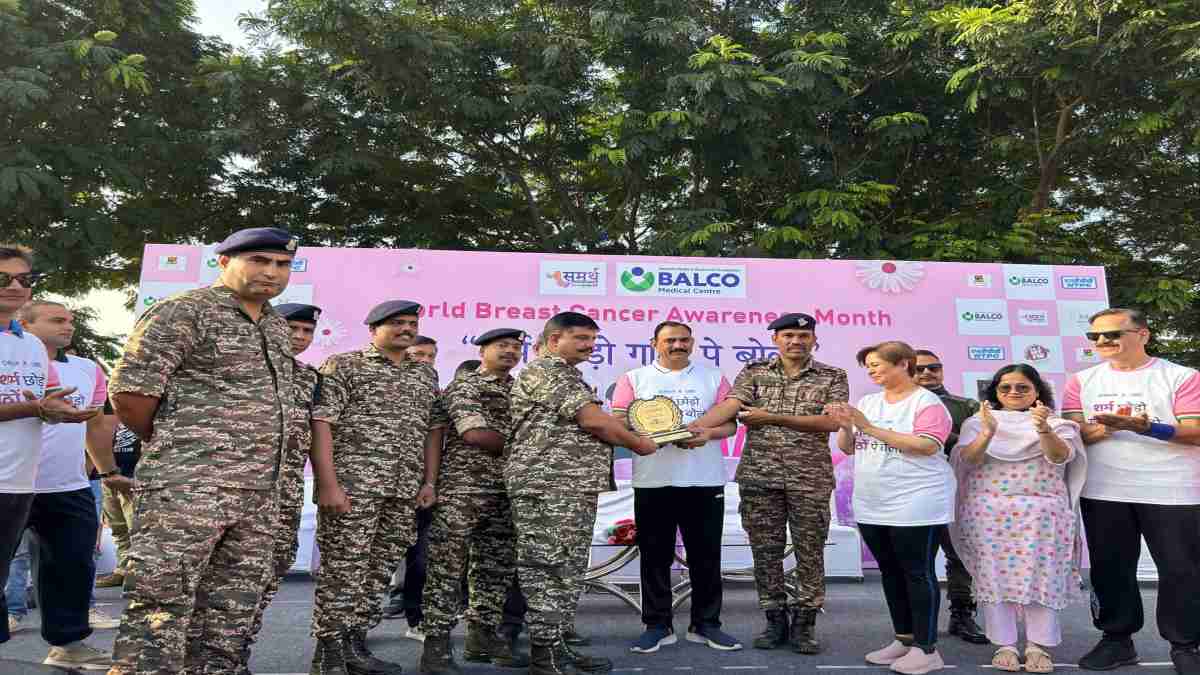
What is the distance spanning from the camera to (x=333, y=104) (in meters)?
10.6

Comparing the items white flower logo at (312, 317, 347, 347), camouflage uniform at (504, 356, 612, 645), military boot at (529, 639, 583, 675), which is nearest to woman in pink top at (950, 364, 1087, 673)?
camouflage uniform at (504, 356, 612, 645)

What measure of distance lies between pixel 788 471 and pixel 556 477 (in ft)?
3.98

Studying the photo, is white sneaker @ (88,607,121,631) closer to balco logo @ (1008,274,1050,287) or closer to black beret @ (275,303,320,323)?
black beret @ (275,303,320,323)

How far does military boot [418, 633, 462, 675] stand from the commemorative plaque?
125 cm

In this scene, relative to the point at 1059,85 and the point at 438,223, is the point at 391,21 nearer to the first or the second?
the point at 438,223

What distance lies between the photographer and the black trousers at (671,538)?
4.02 meters

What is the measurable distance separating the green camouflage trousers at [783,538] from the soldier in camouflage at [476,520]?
47.0 inches

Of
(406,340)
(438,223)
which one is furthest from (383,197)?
(406,340)

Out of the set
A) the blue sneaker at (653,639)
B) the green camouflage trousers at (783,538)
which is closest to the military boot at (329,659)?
the blue sneaker at (653,639)

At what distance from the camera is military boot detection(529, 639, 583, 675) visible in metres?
3.44

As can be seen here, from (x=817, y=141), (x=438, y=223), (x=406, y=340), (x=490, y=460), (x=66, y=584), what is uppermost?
(x=817, y=141)

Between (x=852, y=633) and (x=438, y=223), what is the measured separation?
28.1ft

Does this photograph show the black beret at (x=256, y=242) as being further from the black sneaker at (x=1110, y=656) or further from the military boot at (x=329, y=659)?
the black sneaker at (x=1110, y=656)

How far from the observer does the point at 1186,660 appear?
3510 millimetres
